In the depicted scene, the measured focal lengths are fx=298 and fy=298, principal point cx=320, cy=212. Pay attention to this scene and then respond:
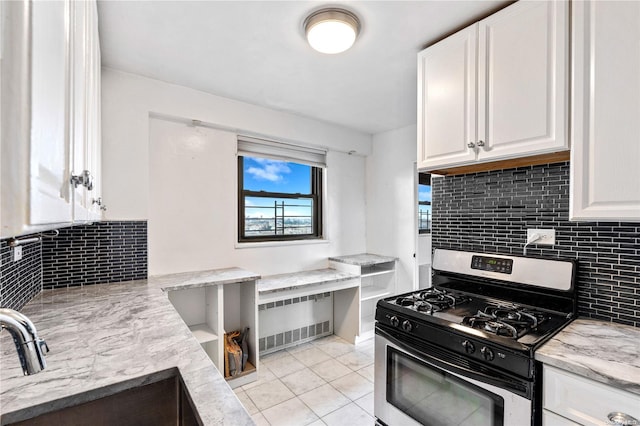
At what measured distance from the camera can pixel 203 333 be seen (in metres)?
2.31

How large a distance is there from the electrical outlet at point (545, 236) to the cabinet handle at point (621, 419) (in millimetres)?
869

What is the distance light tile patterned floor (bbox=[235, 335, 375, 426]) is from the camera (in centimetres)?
203

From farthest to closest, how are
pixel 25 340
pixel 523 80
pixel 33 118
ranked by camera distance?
pixel 523 80
pixel 25 340
pixel 33 118

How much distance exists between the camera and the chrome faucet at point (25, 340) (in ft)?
1.69

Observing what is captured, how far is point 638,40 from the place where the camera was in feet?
3.57

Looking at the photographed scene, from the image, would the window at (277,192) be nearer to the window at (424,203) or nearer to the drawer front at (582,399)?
the window at (424,203)

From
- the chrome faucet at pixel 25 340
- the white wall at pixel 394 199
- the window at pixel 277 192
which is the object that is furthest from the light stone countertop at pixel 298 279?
the chrome faucet at pixel 25 340

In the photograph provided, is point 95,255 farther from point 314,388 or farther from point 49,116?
point 49,116

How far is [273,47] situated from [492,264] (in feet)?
6.15

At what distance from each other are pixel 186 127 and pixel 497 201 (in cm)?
243

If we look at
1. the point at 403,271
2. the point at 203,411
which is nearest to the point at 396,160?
the point at 403,271

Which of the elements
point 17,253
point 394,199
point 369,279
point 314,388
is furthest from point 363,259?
point 17,253

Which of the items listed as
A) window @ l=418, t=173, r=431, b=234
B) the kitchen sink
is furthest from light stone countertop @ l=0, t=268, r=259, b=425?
window @ l=418, t=173, r=431, b=234

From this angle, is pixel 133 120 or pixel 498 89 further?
pixel 133 120
